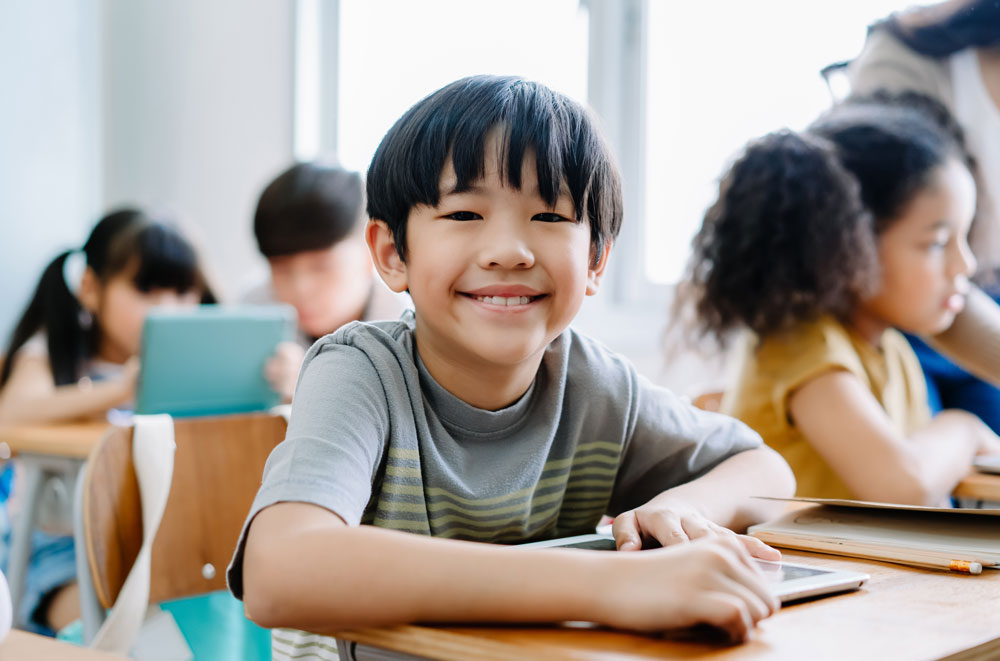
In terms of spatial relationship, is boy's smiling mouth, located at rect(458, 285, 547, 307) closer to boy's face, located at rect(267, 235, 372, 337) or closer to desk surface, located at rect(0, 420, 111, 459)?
desk surface, located at rect(0, 420, 111, 459)

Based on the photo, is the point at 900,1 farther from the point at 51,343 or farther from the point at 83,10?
the point at 83,10

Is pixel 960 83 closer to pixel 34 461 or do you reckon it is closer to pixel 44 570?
pixel 34 461

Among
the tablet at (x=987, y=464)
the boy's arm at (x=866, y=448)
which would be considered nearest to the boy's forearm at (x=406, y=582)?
the boy's arm at (x=866, y=448)

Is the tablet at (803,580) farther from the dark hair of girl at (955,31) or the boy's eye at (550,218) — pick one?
the dark hair of girl at (955,31)

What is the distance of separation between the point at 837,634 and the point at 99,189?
3.90 meters

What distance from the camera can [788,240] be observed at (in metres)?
1.47

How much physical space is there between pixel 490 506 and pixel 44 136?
3.38m

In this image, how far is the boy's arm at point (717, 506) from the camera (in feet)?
2.51

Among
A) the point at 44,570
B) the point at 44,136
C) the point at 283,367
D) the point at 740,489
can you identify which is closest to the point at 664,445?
Answer: the point at 740,489

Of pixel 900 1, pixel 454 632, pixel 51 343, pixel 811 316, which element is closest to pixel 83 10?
pixel 51 343

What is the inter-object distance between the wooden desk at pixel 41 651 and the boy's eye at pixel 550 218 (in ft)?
1.48

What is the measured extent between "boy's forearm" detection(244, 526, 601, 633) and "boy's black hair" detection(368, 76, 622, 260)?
1.05ft

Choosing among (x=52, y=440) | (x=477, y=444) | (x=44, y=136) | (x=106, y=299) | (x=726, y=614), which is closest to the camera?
(x=726, y=614)

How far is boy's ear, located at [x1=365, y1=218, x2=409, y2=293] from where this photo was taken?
917 mm
